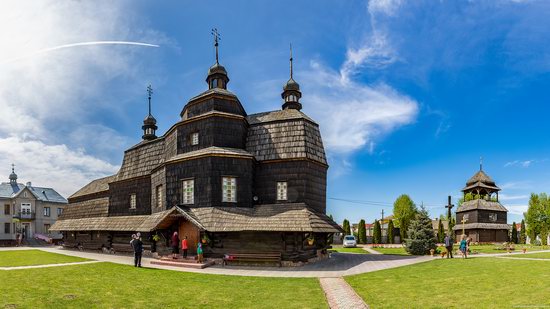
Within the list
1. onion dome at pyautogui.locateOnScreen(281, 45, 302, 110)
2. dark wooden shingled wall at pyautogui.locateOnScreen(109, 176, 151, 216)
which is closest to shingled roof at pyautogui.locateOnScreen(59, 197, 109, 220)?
dark wooden shingled wall at pyautogui.locateOnScreen(109, 176, 151, 216)

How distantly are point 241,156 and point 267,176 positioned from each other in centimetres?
251

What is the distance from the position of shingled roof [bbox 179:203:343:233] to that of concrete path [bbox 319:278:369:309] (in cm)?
524

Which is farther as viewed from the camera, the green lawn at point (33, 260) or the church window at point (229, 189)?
the church window at point (229, 189)

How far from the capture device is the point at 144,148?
30594 mm

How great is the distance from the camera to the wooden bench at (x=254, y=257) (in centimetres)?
1941

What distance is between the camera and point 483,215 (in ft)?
161

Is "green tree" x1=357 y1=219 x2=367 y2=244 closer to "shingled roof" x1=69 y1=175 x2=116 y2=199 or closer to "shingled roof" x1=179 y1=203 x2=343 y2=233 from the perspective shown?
"shingled roof" x1=179 y1=203 x2=343 y2=233

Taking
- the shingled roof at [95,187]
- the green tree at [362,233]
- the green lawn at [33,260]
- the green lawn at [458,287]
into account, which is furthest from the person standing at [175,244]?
the green tree at [362,233]

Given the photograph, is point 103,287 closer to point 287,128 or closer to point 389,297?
point 389,297

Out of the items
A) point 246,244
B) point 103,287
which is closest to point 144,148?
point 246,244

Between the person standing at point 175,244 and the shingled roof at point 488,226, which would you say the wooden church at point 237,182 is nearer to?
the person standing at point 175,244

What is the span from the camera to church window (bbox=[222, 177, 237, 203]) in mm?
21719

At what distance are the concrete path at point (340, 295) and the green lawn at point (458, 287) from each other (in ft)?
1.00

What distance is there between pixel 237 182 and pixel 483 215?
143 ft
